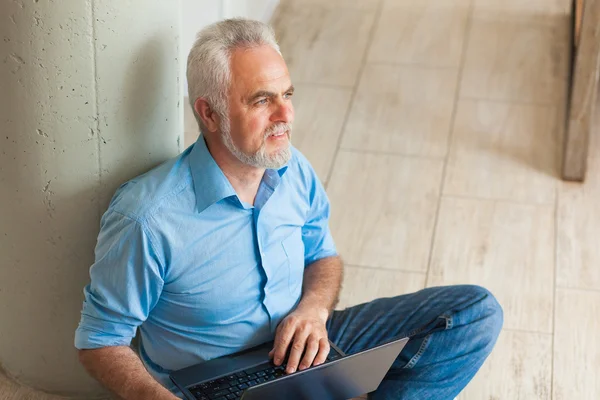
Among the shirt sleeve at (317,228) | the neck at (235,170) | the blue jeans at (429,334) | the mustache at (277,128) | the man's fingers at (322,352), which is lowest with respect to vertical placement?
the blue jeans at (429,334)

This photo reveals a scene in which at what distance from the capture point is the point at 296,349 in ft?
6.51

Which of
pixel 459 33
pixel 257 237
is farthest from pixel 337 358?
pixel 459 33

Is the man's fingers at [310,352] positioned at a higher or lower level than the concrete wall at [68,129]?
lower

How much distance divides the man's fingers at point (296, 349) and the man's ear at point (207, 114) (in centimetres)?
45

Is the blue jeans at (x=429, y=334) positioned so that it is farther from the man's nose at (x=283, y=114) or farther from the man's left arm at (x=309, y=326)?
the man's nose at (x=283, y=114)

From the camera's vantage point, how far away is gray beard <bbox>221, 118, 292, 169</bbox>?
1928 millimetres

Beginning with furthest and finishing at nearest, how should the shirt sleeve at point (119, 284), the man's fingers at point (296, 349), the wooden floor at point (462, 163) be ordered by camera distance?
the wooden floor at point (462, 163), the man's fingers at point (296, 349), the shirt sleeve at point (119, 284)

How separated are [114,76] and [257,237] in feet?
1.39

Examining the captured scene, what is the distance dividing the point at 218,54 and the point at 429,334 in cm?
78

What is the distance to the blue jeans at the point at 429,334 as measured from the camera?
217cm

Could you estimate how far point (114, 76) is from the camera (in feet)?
6.25

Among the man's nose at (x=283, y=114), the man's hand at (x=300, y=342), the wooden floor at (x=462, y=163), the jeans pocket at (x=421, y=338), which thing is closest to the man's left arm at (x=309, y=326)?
the man's hand at (x=300, y=342)

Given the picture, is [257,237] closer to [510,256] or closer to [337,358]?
[337,358]

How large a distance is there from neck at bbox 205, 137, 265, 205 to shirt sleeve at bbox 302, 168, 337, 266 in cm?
20
